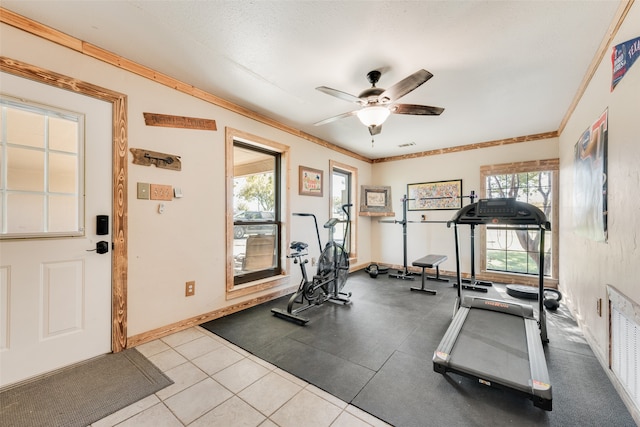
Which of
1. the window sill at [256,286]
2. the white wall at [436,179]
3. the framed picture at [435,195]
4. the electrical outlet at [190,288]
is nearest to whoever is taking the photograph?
the electrical outlet at [190,288]

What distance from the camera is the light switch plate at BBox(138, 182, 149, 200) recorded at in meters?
2.46

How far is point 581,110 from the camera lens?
9.32 ft

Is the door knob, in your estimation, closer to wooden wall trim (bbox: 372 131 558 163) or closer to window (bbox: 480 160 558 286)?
wooden wall trim (bbox: 372 131 558 163)

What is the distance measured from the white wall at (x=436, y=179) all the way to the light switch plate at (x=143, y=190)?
193 inches

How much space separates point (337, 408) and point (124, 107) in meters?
3.09

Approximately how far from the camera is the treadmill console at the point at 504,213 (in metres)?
2.54

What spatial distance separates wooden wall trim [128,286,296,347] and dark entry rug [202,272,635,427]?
0.09 meters

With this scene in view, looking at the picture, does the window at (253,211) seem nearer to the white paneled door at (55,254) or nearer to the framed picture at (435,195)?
the white paneled door at (55,254)

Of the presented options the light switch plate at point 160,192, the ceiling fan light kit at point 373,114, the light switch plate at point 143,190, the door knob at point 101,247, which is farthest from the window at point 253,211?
the ceiling fan light kit at point 373,114

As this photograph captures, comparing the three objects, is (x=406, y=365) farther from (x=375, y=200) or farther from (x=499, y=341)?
(x=375, y=200)

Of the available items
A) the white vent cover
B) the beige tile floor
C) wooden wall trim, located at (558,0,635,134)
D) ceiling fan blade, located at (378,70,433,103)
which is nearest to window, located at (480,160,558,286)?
wooden wall trim, located at (558,0,635,134)

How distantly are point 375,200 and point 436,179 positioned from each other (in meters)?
1.36

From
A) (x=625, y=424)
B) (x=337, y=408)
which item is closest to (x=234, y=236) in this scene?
(x=337, y=408)

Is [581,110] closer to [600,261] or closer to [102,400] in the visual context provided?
[600,261]
